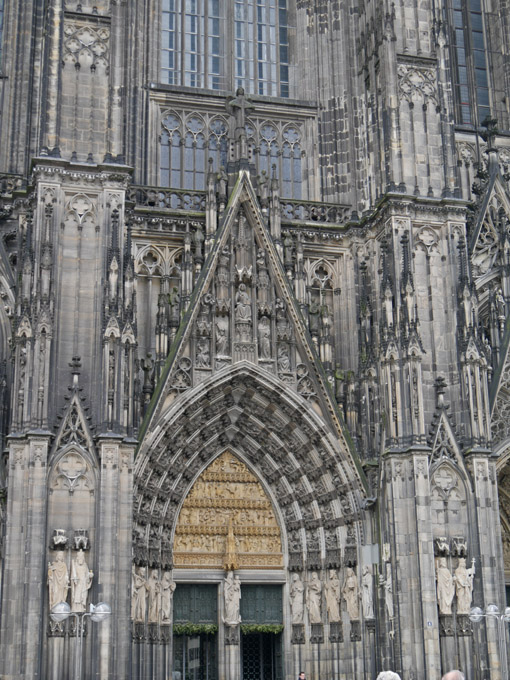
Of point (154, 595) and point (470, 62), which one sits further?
point (470, 62)

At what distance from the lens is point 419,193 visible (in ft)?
82.9

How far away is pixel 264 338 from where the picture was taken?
977 inches

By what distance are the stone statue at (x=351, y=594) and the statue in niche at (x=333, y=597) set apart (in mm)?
218

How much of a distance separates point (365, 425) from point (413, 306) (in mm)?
2960

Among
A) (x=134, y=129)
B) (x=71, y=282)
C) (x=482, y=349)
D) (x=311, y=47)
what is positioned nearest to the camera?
(x=71, y=282)

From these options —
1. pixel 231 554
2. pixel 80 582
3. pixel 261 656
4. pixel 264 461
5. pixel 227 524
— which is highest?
pixel 264 461

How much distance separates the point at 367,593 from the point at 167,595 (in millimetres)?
4455

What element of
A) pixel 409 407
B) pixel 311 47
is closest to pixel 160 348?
pixel 409 407

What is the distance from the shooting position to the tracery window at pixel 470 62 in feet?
98.5

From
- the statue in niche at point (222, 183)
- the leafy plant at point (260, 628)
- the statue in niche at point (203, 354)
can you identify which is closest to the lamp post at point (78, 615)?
the leafy plant at point (260, 628)

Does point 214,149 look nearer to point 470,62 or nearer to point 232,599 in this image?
point 470,62

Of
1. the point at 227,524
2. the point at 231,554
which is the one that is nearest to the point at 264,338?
the point at 227,524

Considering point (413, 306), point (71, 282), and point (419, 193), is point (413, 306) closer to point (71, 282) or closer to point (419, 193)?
point (419, 193)

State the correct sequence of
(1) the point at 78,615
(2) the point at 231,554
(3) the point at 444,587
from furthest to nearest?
(2) the point at 231,554 → (3) the point at 444,587 → (1) the point at 78,615
